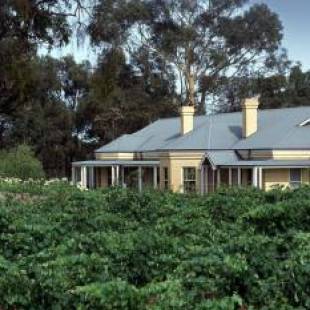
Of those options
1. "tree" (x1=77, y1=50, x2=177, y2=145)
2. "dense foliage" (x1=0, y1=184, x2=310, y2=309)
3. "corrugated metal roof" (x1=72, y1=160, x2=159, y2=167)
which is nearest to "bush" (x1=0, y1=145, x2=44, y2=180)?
"corrugated metal roof" (x1=72, y1=160, x2=159, y2=167)

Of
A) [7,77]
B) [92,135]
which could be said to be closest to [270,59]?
[92,135]

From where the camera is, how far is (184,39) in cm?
5462

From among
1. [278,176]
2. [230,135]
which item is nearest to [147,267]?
[278,176]

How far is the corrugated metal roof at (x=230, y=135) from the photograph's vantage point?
36281mm

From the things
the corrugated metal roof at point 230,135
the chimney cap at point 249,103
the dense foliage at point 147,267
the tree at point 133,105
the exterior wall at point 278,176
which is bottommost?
the dense foliage at point 147,267

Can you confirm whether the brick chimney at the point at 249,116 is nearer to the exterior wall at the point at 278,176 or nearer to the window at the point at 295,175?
the exterior wall at the point at 278,176

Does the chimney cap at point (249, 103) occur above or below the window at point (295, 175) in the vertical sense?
above

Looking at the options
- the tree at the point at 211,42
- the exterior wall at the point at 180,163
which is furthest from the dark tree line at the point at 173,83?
the exterior wall at the point at 180,163

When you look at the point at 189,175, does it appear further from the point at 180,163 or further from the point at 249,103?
the point at 249,103

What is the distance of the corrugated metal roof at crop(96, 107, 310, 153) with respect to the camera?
119 feet

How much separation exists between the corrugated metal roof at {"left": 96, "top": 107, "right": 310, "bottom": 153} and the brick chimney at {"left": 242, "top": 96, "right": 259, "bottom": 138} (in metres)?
0.35

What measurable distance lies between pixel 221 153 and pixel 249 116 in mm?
2225

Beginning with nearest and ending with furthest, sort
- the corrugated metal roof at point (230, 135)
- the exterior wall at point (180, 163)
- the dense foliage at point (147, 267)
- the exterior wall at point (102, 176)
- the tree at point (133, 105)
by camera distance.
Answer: the dense foliage at point (147, 267) → the corrugated metal roof at point (230, 135) → the exterior wall at point (180, 163) → the exterior wall at point (102, 176) → the tree at point (133, 105)

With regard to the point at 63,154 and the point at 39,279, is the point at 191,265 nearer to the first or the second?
the point at 39,279
